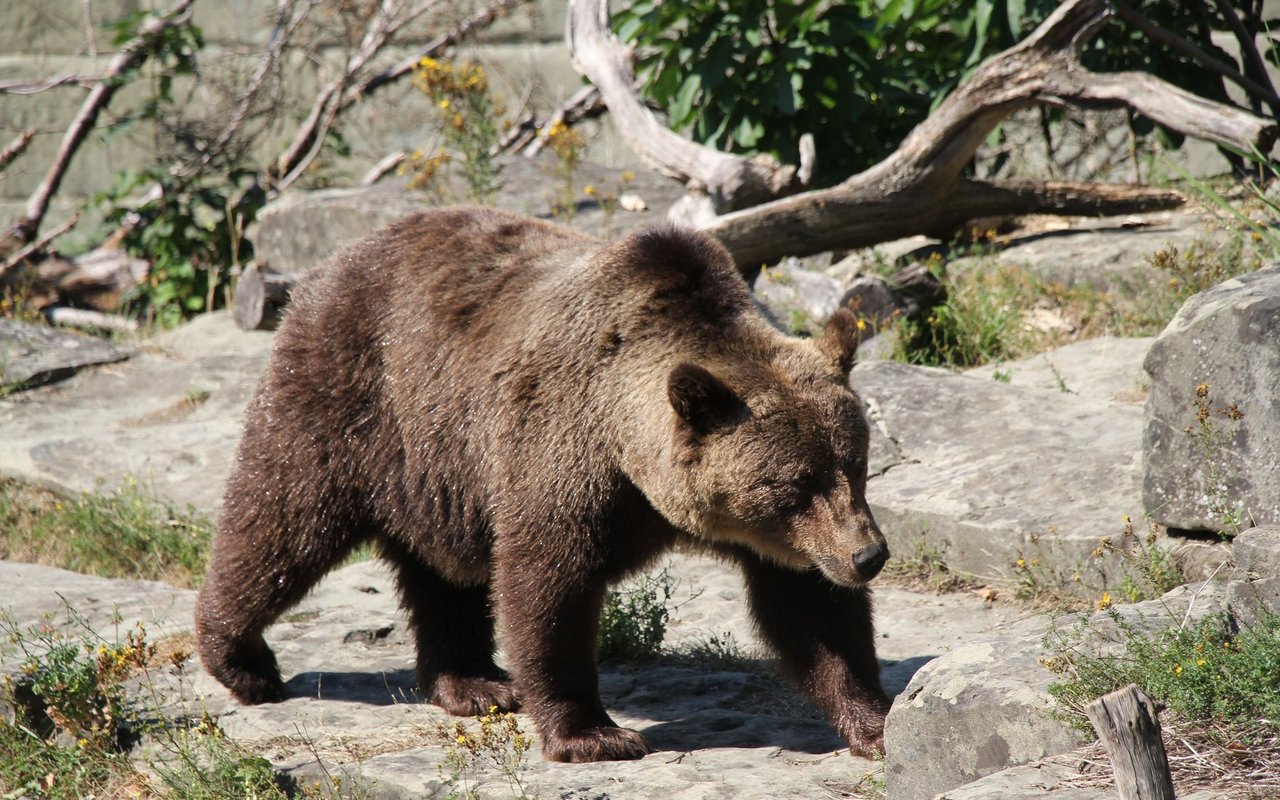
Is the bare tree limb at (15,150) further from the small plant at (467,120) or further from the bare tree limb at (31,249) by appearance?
the small plant at (467,120)

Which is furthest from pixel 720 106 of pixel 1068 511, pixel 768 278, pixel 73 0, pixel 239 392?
pixel 73 0

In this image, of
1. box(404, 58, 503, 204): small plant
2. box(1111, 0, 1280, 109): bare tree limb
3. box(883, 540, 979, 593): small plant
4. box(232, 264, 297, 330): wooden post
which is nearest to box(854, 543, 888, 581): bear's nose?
box(883, 540, 979, 593): small plant

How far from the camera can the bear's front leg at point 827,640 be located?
4.44 m

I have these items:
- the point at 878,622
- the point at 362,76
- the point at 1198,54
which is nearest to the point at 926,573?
the point at 878,622

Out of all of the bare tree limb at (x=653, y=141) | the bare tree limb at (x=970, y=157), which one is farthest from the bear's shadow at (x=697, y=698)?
the bare tree limb at (x=653, y=141)

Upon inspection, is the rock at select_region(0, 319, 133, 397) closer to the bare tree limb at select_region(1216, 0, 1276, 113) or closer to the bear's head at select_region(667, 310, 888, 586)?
the bear's head at select_region(667, 310, 888, 586)

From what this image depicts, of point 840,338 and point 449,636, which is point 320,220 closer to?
point 449,636

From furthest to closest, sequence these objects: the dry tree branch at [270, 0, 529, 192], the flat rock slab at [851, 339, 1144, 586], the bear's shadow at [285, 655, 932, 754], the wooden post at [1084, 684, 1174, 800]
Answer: the dry tree branch at [270, 0, 529, 192], the flat rock slab at [851, 339, 1144, 586], the bear's shadow at [285, 655, 932, 754], the wooden post at [1084, 684, 1174, 800]

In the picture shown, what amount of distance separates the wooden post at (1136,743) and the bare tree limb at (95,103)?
10.8 metres

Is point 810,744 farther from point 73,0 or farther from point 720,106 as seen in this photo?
point 73,0

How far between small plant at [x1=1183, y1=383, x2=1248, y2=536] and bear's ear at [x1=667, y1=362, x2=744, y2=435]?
5.27ft

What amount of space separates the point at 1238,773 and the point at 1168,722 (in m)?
0.24

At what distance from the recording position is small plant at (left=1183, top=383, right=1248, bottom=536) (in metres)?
4.52

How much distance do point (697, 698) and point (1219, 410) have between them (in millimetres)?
2141
